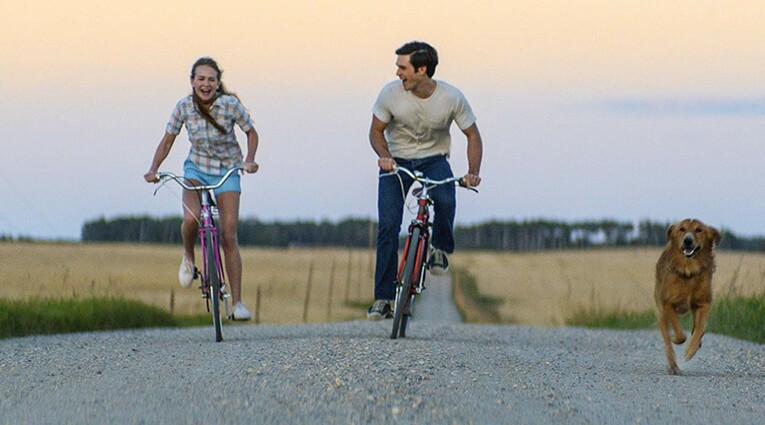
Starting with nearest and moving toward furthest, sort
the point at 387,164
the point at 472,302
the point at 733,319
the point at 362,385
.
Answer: the point at 362,385, the point at 387,164, the point at 733,319, the point at 472,302

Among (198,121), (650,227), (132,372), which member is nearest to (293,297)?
(650,227)

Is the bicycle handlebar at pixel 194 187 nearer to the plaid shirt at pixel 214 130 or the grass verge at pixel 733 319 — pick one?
the plaid shirt at pixel 214 130

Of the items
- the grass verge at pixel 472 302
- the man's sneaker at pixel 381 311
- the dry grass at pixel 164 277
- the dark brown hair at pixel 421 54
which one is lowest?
the grass verge at pixel 472 302

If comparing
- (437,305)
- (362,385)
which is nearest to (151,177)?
(362,385)

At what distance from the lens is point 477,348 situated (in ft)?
37.7

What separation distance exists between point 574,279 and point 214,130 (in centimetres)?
2589

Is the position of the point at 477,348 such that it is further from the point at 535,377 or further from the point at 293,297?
the point at 293,297

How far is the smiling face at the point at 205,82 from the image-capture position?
11.9 metres

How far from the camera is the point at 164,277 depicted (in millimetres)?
29781

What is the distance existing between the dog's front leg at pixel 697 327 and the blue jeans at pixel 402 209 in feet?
7.66

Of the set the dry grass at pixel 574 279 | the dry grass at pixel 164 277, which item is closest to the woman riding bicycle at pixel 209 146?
the dry grass at pixel 574 279

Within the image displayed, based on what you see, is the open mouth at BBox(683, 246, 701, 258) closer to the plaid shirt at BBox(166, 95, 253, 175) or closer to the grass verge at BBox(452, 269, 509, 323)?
the plaid shirt at BBox(166, 95, 253, 175)

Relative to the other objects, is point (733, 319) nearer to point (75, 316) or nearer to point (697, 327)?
point (697, 327)

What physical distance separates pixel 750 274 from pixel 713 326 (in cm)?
94
